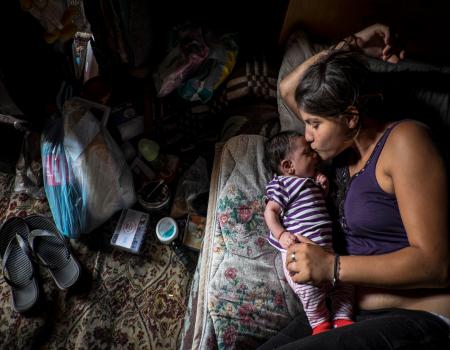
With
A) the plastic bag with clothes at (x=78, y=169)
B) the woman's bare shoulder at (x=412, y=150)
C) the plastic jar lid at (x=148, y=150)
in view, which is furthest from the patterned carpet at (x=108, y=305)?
the woman's bare shoulder at (x=412, y=150)

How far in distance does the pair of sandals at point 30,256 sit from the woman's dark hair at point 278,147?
1.08 meters

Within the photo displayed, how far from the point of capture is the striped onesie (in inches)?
46.8

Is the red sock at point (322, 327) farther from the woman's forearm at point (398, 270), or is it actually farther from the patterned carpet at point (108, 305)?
the patterned carpet at point (108, 305)

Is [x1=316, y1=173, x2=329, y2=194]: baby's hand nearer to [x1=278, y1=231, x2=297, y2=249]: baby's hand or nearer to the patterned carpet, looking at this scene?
[x1=278, y1=231, x2=297, y2=249]: baby's hand

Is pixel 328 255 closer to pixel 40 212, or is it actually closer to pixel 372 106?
pixel 372 106

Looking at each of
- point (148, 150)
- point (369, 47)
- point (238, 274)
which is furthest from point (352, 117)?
point (148, 150)

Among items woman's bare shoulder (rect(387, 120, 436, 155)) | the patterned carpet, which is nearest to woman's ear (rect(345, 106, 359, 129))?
woman's bare shoulder (rect(387, 120, 436, 155))

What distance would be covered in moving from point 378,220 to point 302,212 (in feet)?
0.95

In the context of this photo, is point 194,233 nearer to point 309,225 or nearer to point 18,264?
point 309,225

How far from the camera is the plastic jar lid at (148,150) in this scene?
75.0 inches

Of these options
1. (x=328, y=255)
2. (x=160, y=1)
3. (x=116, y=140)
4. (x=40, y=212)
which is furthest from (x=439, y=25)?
(x=40, y=212)

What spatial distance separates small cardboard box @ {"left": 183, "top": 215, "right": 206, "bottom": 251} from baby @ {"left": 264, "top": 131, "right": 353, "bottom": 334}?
1.65 ft

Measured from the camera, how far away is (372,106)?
1137 mm

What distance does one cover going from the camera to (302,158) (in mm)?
1368
